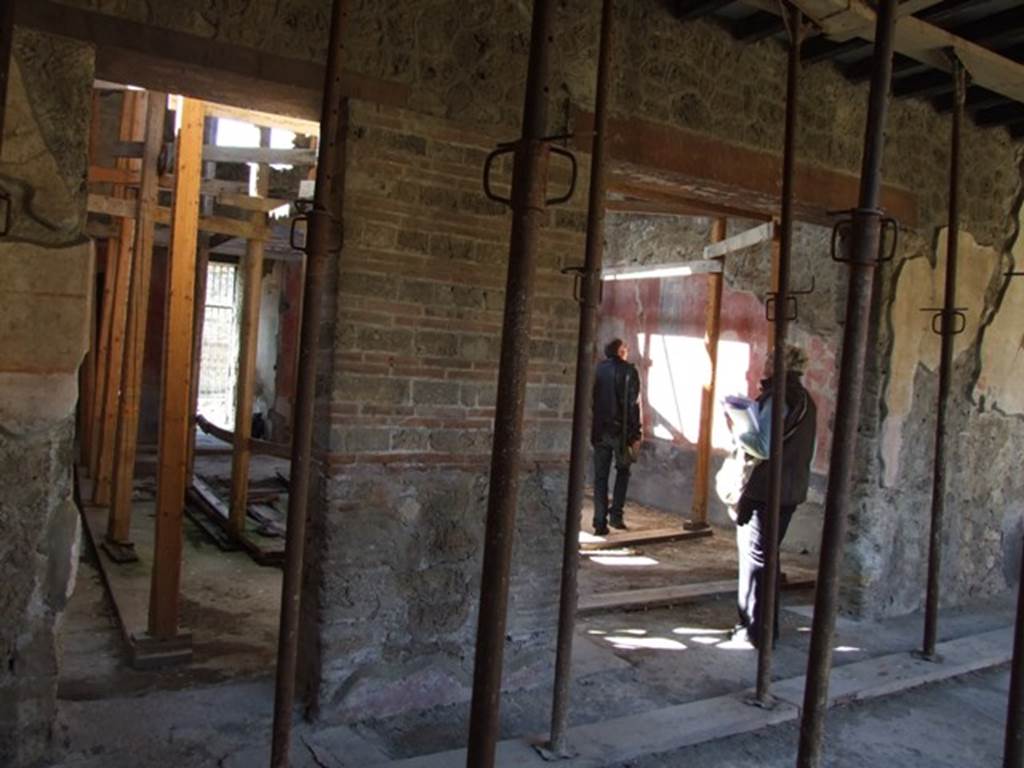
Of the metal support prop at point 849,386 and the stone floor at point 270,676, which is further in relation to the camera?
the stone floor at point 270,676

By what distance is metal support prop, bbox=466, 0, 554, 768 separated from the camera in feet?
8.11

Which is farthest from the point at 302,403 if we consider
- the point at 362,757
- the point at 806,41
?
the point at 806,41

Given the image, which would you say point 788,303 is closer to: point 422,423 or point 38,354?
point 422,423

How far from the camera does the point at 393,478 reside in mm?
4215

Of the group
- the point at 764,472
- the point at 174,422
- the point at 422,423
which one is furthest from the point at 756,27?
the point at 174,422

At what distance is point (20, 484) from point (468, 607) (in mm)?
2191

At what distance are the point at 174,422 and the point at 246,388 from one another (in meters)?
3.03

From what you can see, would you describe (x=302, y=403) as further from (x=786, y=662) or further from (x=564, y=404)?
(x=786, y=662)

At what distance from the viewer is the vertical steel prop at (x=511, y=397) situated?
8.11ft

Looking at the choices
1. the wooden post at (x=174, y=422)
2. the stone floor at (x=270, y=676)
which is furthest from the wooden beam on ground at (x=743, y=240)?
the wooden post at (x=174, y=422)

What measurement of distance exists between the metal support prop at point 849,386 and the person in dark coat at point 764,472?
8.92ft

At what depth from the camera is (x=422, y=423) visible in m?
4.28

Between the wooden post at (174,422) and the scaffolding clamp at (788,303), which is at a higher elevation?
the scaffolding clamp at (788,303)

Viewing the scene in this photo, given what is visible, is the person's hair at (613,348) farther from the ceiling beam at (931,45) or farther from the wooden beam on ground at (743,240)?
the ceiling beam at (931,45)
